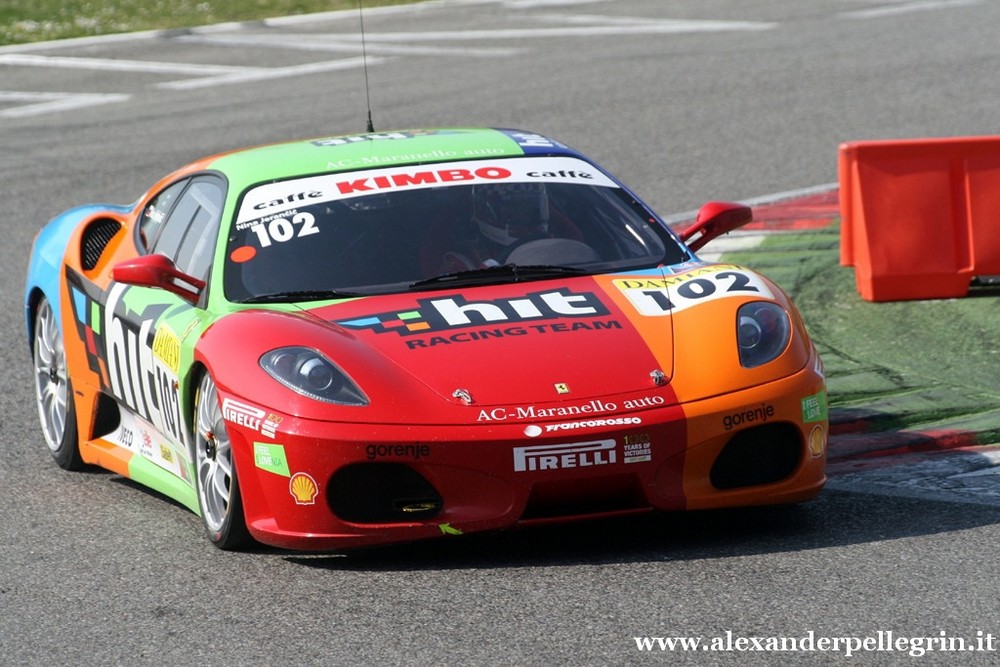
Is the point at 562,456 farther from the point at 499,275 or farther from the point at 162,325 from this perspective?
the point at 162,325

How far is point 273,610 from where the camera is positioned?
505cm

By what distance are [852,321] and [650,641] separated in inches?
167

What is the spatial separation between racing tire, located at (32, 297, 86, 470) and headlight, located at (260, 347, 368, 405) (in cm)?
180

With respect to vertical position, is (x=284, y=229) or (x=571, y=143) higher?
(x=284, y=229)

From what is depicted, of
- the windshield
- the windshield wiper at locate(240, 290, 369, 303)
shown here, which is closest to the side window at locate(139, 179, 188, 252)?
the windshield

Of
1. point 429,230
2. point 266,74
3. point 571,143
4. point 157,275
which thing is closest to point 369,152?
point 429,230

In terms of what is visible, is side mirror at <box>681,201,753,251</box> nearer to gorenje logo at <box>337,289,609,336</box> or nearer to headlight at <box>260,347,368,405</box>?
gorenje logo at <box>337,289,609,336</box>

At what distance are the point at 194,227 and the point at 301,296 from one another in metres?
0.86

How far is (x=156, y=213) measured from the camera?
7.21 meters

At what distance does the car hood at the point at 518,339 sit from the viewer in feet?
17.7

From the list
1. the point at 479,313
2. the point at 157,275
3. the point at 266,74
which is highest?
the point at 157,275

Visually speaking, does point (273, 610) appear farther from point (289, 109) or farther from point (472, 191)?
point (289, 109)

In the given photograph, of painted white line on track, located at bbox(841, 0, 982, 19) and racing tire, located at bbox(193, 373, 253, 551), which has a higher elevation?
racing tire, located at bbox(193, 373, 253, 551)

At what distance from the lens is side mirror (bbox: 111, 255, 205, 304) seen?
611cm
